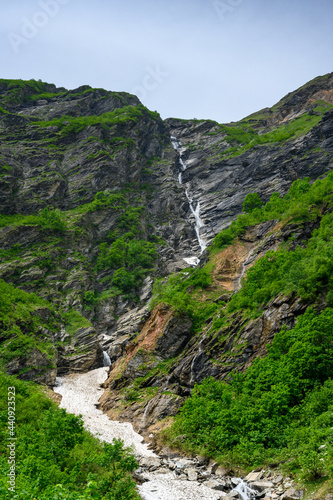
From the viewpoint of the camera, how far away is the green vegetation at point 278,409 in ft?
61.0

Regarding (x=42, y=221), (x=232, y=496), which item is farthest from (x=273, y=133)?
(x=232, y=496)

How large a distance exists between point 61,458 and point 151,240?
76.5 m

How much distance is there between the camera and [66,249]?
7756 centimetres

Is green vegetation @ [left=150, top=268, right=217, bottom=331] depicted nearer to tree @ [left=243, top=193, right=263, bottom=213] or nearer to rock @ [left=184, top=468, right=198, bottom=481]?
rock @ [left=184, top=468, right=198, bottom=481]

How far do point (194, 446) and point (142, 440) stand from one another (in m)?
6.98

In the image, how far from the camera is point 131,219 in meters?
91.6

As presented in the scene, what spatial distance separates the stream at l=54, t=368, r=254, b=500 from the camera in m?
18.5

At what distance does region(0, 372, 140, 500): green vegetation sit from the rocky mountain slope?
1251cm

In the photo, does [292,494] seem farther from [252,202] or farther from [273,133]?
[273,133]

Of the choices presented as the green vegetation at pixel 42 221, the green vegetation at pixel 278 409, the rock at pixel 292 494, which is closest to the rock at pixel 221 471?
the green vegetation at pixel 278 409

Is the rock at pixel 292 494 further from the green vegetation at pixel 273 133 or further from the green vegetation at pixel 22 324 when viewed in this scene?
the green vegetation at pixel 273 133

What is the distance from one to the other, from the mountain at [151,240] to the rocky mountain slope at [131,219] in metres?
0.31

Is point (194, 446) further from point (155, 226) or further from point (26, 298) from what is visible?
point (155, 226)

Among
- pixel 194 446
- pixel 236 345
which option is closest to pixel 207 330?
pixel 236 345
